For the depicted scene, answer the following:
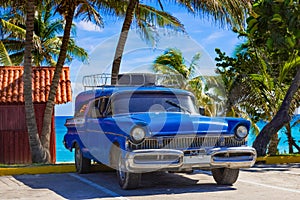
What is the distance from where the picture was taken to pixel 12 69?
20000 millimetres

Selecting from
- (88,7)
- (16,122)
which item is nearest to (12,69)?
(16,122)

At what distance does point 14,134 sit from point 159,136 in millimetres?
11357

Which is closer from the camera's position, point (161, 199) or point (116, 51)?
point (161, 199)

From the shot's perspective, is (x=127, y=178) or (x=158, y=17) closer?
(x=127, y=178)

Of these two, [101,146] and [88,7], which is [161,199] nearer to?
[101,146]

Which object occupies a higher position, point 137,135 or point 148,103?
point 148,103

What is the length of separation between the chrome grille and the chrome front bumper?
150mm

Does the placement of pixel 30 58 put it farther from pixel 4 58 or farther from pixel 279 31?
pixel 4 58

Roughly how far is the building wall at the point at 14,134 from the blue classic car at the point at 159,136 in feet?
28.3

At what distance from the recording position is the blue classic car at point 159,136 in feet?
27.4

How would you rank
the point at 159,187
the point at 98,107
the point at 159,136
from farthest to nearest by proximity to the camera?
the point at 98,107 < the point at 159,187 < the point at 159,136

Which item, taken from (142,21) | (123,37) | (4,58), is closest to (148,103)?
(123,37)

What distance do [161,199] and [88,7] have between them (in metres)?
10.0

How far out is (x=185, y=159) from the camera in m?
8.48
